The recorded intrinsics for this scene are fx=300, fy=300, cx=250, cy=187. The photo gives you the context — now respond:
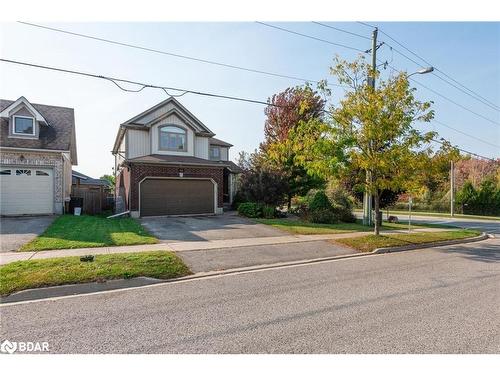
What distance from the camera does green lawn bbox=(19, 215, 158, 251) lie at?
9.14 m

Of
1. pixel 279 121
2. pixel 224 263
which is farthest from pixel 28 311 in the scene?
pixel 279 121

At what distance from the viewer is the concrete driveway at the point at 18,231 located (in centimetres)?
923

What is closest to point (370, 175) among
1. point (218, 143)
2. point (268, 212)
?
point (268, 212)

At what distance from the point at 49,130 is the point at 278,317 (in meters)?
19.5

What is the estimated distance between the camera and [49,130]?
723 inches

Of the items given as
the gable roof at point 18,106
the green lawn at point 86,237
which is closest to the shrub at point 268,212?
the green lawn at point 86,237

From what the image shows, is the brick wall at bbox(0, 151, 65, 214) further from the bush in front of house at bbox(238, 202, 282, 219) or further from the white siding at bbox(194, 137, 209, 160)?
the bush in front of house at bbox(238, 202, 282, 219)

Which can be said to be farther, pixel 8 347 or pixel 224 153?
pixel 224 153

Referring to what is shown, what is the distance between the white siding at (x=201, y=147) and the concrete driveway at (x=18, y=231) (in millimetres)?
9721

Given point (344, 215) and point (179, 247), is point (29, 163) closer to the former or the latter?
point (179, 247)

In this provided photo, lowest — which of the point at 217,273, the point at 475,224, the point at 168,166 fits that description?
the point at 475,224

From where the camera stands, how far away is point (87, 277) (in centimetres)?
630

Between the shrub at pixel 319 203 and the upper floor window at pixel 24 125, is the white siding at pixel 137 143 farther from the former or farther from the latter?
the shrub at pixel 319 203

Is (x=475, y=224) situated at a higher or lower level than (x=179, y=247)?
lower
